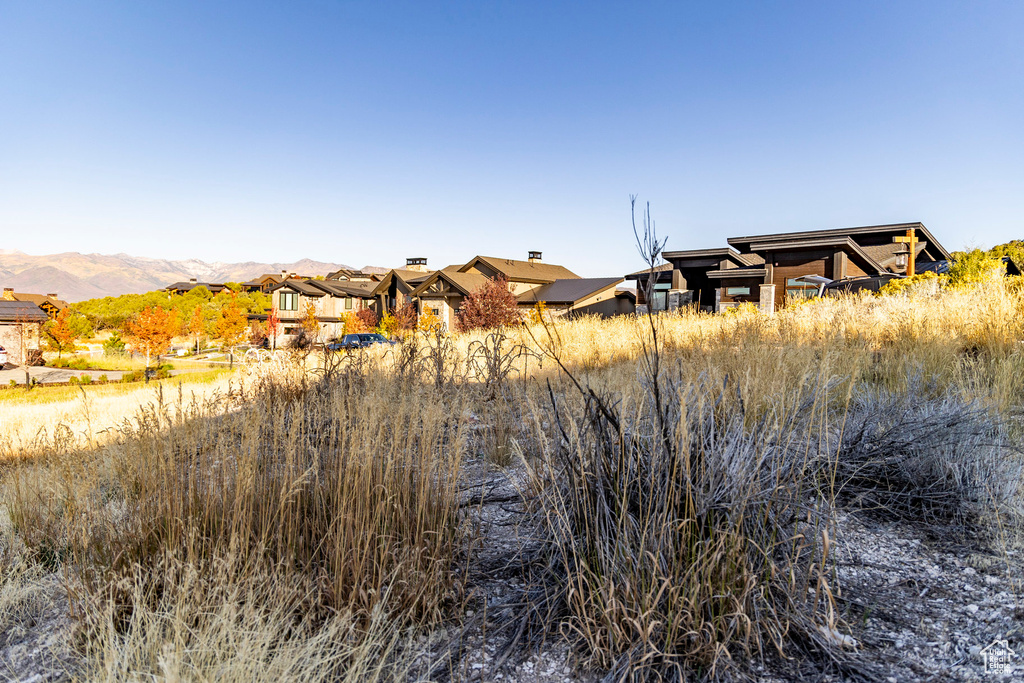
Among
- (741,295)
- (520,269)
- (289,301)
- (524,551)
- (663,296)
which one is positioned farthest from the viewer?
(289,301)

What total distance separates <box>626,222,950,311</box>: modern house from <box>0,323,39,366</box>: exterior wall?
102 feet

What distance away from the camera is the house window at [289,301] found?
46.4 m

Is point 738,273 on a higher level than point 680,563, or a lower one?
higher

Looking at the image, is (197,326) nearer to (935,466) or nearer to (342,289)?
(342,289)

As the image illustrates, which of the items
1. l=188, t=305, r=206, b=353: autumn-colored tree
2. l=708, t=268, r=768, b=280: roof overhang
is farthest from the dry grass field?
l=188, t=305, r=206, b=353: autumn-colored tree

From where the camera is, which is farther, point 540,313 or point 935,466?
point 540,313

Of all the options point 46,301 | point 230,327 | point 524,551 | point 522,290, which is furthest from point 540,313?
point 46,301

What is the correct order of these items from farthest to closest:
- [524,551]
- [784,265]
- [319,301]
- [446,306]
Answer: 1. [319,301]
2. [446,306]
3. [784,265]
4. [524,551]

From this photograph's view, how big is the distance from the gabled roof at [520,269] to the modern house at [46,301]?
26371 mm

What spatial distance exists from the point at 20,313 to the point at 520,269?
28191 millimetres

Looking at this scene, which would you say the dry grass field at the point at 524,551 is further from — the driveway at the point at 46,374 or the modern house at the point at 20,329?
the modern house at the point at 20,329

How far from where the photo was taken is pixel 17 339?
88.0 ft

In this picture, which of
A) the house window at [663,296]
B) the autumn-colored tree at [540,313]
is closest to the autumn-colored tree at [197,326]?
the house window at [663,296]

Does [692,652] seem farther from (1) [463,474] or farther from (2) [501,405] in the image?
(2) [501,405]
